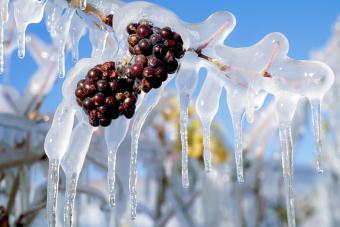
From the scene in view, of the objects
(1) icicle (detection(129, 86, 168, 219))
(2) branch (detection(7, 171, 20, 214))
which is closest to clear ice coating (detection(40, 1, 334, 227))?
(1) icicle (detection(129, 86, 168, 219))

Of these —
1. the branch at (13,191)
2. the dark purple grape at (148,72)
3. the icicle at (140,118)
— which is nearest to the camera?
the dark purple grape at (148,72)

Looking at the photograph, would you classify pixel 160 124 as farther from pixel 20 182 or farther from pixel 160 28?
pixel 160 28

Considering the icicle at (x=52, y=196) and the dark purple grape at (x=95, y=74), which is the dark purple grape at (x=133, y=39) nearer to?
the dark purple grape at (x=95, y=74)

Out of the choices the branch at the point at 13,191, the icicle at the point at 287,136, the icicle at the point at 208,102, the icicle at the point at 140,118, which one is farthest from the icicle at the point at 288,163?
the branch at the point at 13,191

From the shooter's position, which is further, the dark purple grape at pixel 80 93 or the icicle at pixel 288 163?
the icicle at pixel 288 163

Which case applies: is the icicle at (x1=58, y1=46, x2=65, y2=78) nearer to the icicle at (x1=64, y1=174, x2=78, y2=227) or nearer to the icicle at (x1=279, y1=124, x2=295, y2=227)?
the icicle at (x1=64, y1=174, x2=78, y2=227)

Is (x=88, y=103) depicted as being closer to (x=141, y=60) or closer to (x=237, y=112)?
(x=141, y=60)
